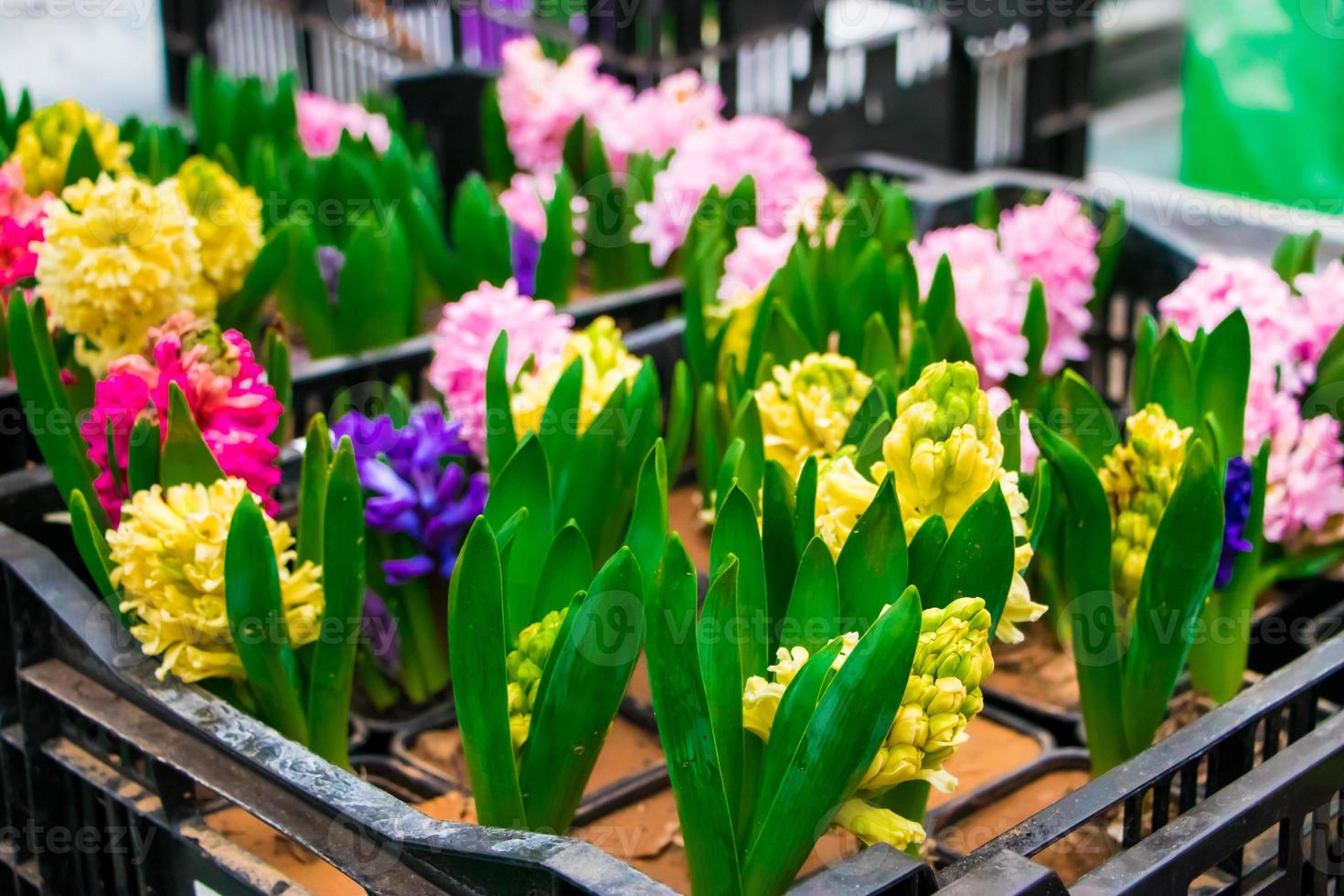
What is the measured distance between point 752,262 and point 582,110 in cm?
67

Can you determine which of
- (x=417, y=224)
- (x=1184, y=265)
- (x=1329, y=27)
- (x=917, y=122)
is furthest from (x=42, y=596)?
(x=917, y=122)

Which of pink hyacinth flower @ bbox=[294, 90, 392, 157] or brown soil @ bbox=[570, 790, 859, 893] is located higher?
pink hyacinth flower @ bbox=[294, 90, 392, 157]

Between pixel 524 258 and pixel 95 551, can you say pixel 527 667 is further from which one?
Result: pixel 524 258

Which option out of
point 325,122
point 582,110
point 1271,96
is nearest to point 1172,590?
point 1271,96

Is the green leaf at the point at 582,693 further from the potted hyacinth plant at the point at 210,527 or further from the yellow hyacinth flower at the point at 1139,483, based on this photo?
the yellow hyacinth flower at the point at 1139,483

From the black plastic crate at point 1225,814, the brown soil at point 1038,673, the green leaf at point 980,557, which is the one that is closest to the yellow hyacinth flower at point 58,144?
the brown soil at point 1038,673

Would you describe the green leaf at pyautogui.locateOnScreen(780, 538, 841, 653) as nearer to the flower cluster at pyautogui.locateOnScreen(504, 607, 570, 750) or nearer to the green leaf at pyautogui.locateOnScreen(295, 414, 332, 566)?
the flower cluster at pyautogui.locateOnScreen(504, 607, 570, 750)

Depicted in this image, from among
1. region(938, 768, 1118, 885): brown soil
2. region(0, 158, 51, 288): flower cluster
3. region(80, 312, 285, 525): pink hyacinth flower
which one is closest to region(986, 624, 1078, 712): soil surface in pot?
region(938, 768, 1118, 885): brown soil

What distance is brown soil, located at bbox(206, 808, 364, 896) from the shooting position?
1109 millimetres

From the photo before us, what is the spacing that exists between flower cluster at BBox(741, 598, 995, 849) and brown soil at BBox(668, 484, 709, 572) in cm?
61

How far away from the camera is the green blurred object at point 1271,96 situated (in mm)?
1982

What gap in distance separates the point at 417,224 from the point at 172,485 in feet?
2.44

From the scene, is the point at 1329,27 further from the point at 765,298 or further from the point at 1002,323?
the point at 765,298

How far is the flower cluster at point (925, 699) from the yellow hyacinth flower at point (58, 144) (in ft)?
3.98
